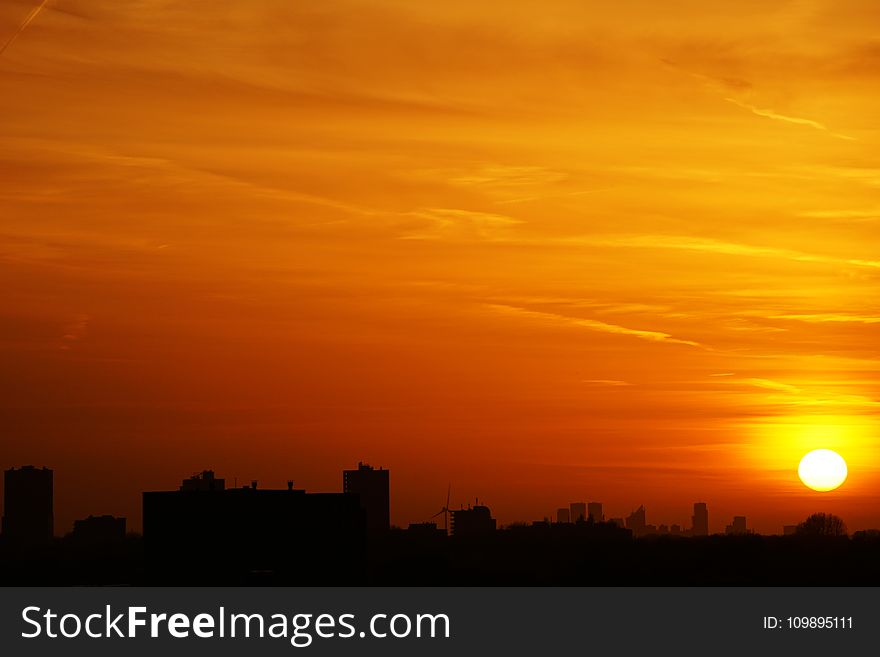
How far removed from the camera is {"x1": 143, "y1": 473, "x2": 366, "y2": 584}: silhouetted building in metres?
152

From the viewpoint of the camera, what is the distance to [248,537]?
15562cm

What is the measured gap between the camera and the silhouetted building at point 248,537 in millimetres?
151625

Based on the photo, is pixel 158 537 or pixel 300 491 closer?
pixel 158 537
